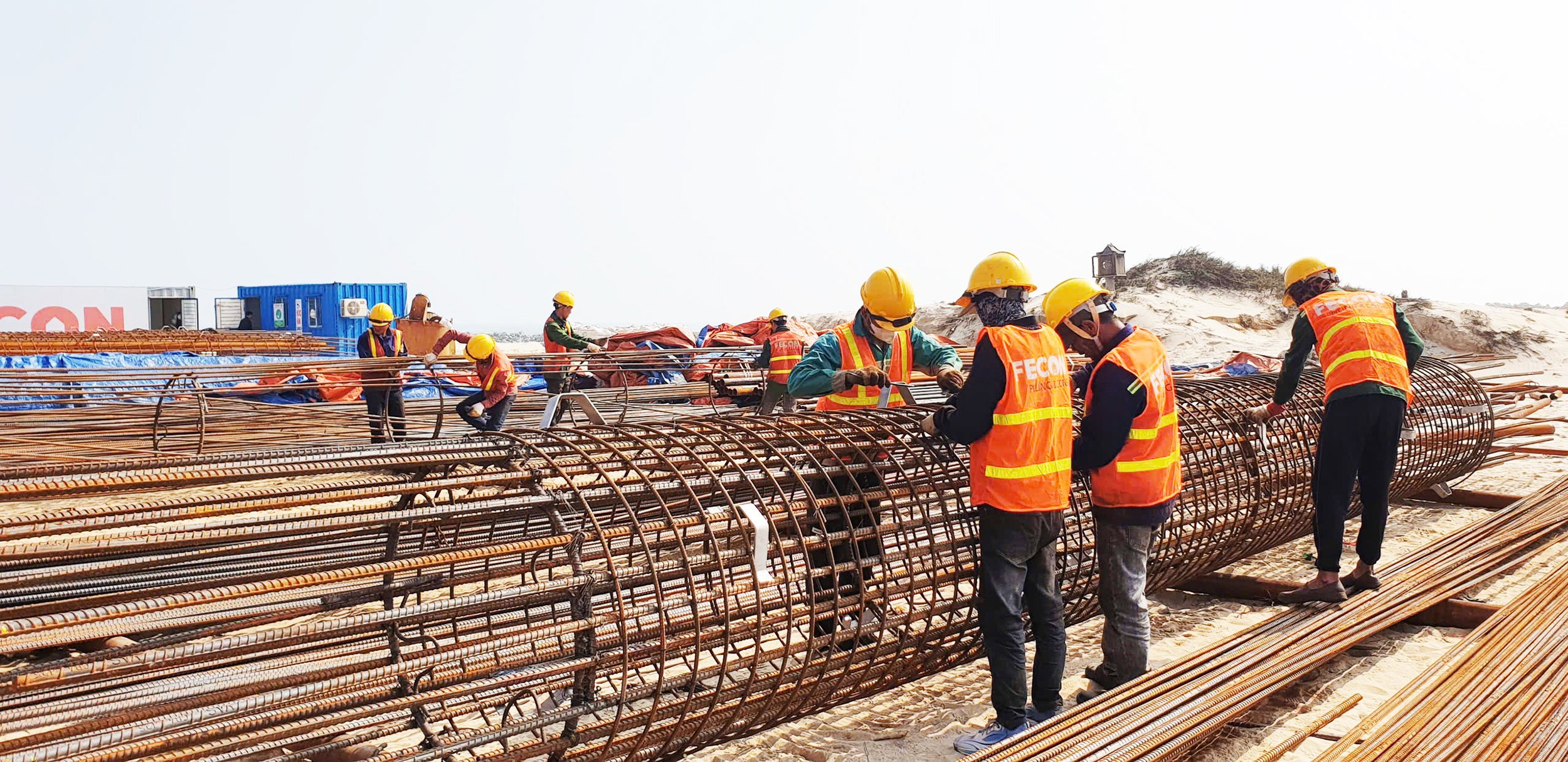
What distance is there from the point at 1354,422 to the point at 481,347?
6.00 meters

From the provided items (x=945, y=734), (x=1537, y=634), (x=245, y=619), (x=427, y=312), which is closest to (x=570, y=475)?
(x=245, y=619)

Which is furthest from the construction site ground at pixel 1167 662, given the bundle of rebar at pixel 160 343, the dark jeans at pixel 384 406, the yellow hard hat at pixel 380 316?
the bundle of rebar at pixel 160 343

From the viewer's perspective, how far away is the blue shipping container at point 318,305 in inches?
960

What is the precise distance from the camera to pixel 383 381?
828cm

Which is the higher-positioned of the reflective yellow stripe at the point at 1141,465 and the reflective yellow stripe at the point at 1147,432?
the reflective yellow stripe at the point at 1147,432

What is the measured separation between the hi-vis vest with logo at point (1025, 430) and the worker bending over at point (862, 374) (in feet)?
1.43

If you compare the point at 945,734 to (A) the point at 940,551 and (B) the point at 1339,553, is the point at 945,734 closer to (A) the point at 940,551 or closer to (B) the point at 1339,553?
(A) the point at 940,551

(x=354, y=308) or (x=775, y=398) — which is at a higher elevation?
(x=775, y=398)

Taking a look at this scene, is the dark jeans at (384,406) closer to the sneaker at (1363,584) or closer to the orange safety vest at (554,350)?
the orange safety vest at (554,350)

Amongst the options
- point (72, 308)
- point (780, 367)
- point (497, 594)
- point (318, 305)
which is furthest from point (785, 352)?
point (72, 308)

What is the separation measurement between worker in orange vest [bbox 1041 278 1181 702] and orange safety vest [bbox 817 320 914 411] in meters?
0.81

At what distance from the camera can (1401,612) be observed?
4387mm

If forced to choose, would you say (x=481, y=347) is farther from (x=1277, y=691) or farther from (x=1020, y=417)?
(x=1277, y=691)

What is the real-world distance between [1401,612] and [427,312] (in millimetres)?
9213
